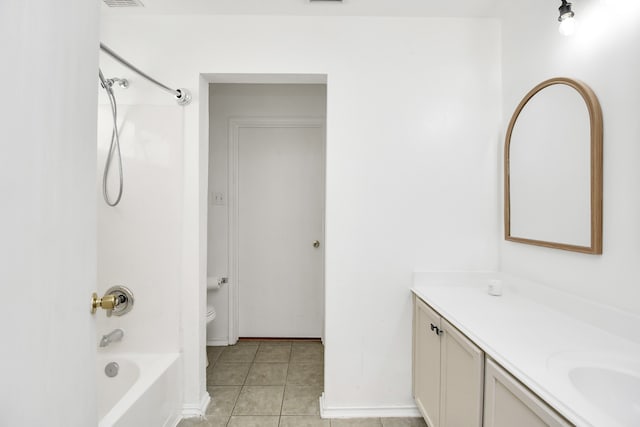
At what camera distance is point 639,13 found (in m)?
1.14

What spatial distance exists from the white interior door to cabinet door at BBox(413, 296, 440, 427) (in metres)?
1.29

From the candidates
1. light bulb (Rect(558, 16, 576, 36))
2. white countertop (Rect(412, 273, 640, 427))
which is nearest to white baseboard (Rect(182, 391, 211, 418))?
white countertop (Rect(412, 273, 640, 427))

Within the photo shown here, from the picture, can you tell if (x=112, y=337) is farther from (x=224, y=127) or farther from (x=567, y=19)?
(x=567, y=19)

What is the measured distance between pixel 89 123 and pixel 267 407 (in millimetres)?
1946

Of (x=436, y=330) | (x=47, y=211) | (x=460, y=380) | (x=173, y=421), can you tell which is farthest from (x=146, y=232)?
(x=460, y=380)

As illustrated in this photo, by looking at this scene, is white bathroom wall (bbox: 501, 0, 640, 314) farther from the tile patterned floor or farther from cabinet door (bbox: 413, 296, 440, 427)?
the tile patterned floor

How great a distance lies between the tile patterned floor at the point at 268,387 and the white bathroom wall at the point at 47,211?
1332 mm

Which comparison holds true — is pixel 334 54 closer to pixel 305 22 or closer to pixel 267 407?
pixel 305 22

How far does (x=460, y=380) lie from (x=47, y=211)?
1513 millimetres

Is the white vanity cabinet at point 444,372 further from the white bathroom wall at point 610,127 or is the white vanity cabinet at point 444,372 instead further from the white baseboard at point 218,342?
the white baseboard at point 218,342

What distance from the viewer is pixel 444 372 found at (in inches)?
57.5

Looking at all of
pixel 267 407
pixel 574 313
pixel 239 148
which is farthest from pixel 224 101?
pixel 574 313

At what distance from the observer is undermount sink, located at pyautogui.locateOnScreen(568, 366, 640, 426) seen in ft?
3.02

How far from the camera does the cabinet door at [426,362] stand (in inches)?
61.0
